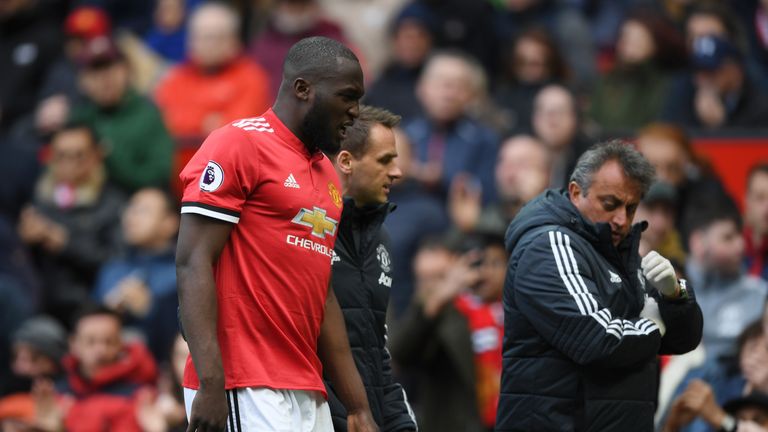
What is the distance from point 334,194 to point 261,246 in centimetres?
45

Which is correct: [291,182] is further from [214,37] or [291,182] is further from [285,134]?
[214,37]

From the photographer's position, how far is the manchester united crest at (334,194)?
565cm

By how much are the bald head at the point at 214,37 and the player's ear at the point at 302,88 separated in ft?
24.5

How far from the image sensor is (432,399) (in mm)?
9383

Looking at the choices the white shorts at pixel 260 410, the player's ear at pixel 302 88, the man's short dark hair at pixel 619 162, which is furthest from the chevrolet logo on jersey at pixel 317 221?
the man's short dark hair at pixel 619 162

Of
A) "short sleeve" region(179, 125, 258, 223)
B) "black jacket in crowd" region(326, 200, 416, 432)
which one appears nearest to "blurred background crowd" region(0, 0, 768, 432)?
"black jacket in crowd" region(326, 200, 416, 432)

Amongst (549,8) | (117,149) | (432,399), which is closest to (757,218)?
(432,399)

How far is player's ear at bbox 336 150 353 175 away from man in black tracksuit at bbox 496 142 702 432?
0.75 metres

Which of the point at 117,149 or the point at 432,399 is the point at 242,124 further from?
the point at 117,149

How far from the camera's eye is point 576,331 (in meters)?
6.12

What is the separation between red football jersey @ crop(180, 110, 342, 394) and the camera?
5254 millimetres

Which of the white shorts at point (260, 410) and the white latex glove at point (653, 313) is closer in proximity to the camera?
the white shorts at point (260, 410)

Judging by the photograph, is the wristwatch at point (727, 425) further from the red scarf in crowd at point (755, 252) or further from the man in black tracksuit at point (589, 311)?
the red scarf in crowd at point (755, 252)

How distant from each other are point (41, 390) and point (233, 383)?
4760mm
